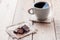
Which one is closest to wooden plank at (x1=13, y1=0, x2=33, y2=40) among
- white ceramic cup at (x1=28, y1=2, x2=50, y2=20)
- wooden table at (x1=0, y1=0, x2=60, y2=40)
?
wooden table at (x1=0, y1=0, x2=60, y2=40)

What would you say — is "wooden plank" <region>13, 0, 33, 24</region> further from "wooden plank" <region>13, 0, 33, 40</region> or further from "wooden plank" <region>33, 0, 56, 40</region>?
"wooden plank" <region>33, 0, 56, 40</region>

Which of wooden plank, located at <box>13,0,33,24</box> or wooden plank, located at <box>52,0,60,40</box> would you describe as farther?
wooden plank, located at <box>13,0,33,24</box>

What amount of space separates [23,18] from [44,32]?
0.70 ft

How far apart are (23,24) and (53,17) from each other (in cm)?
22

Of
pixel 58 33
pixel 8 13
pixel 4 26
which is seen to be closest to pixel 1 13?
pixel 8 13

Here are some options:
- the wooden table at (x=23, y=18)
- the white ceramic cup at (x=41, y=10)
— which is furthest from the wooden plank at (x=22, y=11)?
the white ceramic cup at (x=41, y=10)

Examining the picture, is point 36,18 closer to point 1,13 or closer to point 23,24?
point 23,24

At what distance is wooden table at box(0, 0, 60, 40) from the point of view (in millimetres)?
992

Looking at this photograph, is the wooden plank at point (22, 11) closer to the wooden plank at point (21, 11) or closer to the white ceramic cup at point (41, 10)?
the wooden plank at point (21, 11)

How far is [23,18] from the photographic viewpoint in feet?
3.80

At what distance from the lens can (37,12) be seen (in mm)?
1088

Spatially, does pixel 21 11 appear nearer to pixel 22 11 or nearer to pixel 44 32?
pixel 22 11

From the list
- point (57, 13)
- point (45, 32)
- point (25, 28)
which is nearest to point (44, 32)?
point (45, 32)

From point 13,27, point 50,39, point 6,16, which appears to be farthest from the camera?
point 6,16
